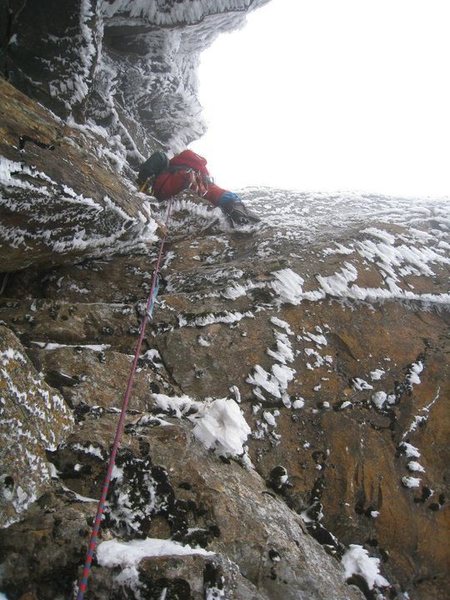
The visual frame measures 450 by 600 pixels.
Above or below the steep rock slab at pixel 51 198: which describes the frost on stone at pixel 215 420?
below

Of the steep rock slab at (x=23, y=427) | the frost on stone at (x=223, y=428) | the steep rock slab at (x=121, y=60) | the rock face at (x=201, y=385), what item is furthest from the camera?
the steep rock slab at (x=121, y=60)

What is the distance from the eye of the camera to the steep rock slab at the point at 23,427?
120 inches

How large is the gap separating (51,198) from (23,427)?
3278 mm

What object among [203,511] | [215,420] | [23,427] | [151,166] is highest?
[151,166]

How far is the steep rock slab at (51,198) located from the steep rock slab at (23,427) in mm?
2140

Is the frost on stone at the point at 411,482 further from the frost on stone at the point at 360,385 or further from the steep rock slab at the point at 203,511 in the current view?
the steep rock slab at the point at 203,511

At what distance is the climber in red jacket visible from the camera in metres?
9.70

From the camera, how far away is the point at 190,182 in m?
9.73

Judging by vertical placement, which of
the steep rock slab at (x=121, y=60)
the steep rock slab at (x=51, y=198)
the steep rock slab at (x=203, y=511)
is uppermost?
the steep rock slab at (x=121, y=60)

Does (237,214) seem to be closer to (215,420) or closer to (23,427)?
(215,420)

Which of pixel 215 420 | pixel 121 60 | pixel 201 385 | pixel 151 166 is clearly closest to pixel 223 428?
pixel 215 420

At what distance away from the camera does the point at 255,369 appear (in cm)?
554

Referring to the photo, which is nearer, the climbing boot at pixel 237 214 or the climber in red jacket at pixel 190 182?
→ the climbing boot at pixel 237 214

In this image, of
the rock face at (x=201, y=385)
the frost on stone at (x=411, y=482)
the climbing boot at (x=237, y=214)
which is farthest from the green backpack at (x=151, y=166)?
the frost on stone at (x=411, y=482)
